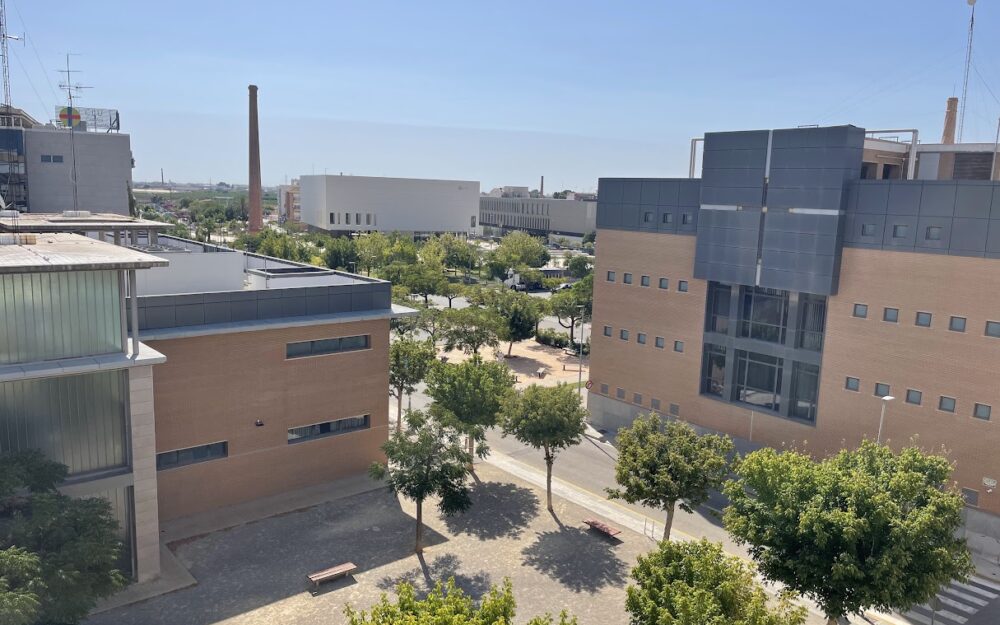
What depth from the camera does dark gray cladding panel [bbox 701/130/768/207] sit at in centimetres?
3347

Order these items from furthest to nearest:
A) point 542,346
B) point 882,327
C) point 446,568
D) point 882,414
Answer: point 542,346, point 882,327, point 882,414, point 446,568

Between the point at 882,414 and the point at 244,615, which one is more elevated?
the point at 882,414

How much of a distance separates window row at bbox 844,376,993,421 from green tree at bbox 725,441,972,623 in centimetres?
889

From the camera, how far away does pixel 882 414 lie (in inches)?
1123

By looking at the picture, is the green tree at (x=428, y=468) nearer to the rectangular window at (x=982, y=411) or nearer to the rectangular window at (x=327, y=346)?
the rectangular window at (x=327, y=346)

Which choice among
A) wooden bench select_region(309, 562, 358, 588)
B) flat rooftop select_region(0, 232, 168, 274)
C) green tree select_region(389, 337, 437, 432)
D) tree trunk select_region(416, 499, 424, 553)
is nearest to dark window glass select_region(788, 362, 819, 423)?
green tree select_region(389, 337, 437, 432)

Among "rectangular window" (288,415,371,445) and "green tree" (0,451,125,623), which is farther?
"rectangular window" (288,415,371,445)

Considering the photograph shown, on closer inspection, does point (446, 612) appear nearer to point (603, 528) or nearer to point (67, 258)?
point (67, 258)

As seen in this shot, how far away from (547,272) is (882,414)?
85757 mm

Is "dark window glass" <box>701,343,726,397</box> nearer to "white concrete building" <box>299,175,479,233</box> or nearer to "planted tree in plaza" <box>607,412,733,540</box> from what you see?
"planted tree in plaza" <box>607,412,733,540</box>

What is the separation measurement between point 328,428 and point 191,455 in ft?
18.9

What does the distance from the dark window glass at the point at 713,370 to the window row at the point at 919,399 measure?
636 cm

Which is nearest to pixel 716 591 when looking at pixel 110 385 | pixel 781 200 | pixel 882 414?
pixel 882 414

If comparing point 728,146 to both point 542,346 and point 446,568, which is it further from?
point 542,346
